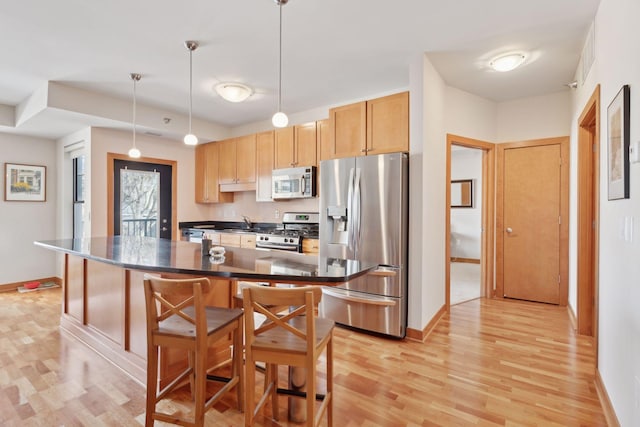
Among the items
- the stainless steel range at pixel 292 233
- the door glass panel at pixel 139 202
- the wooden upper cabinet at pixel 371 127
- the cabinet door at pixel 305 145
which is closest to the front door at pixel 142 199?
the door glass panel at pixel 139 202

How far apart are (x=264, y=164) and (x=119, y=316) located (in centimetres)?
289

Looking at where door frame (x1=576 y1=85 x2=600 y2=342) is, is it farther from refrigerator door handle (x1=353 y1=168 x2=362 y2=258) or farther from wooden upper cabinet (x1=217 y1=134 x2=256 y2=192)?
wooden upper cabinet (x1=217 y1=134 x2=256 y2=192)

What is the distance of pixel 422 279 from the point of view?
118 inches

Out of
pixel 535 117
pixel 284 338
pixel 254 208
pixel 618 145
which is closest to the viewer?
pixel 284 338

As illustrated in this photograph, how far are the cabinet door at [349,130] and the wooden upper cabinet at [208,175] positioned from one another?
103 inches

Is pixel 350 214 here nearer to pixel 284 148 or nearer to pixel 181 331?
pixel 284 148

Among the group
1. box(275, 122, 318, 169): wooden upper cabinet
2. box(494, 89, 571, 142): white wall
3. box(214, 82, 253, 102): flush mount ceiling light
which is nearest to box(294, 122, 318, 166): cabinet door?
box(275, 122, 318, 169): wooden upper cabinet

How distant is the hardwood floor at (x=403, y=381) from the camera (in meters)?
1.89

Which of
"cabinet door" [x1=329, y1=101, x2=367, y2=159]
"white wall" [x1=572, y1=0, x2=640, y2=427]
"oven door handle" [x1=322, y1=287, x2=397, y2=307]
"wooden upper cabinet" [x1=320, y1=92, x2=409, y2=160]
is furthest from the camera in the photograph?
"cabinet door" [x1=329, y1=101, x2=367, y2=159]

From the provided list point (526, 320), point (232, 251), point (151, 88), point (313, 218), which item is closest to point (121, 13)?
point (151, 88)

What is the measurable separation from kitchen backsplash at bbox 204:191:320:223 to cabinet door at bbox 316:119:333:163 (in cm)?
72

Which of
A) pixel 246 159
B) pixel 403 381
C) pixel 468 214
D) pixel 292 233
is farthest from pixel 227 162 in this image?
pixel 468 214

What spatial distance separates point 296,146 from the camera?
4426 mm

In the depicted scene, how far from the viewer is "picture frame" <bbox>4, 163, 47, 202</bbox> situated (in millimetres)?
4746
